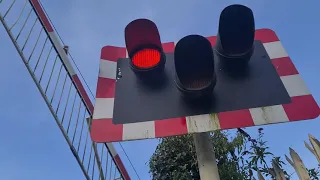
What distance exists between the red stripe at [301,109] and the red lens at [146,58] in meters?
0.60

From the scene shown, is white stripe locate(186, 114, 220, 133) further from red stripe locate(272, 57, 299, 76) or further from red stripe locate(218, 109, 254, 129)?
red stripe locate(272, 57, 299, 76)

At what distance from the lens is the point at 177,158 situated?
520 centimetres

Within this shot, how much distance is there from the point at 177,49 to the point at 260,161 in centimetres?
306

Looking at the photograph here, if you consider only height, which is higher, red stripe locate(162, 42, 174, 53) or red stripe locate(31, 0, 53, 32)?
red stripe locate(31, 0, 53, 32)

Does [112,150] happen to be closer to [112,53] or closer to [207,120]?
[112,53]

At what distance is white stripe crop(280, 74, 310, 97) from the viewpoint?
1.57m

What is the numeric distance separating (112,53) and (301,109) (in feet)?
3.36

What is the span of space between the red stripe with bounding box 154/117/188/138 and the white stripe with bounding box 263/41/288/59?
668 mm

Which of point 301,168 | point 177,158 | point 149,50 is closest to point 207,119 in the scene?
point 149,50

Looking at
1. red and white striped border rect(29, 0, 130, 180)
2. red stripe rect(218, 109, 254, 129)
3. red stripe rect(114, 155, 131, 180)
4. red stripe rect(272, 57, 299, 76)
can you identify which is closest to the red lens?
red stripe rect(218, 109, 254, 129)

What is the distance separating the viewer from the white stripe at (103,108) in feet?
5.13

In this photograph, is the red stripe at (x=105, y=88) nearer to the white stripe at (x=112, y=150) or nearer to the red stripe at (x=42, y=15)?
the red stripe at (x=42, y=15)

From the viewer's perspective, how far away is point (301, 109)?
149cm

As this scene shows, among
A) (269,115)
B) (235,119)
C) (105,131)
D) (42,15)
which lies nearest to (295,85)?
(269,115)
